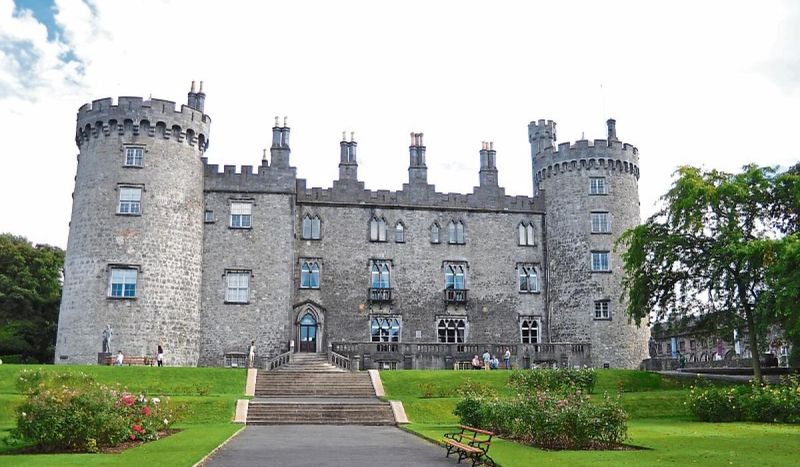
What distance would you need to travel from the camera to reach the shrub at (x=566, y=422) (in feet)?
60.5

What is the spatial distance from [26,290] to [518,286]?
1288 inches

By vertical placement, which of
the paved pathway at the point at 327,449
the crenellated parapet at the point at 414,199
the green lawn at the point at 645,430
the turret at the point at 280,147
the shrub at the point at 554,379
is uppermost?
the turret at the point at 280,147

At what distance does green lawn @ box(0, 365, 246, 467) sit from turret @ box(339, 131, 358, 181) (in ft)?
52.5

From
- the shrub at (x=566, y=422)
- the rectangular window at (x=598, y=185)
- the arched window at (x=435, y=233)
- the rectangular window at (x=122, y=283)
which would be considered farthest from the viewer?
the rectangular window at (x=598, y=185)

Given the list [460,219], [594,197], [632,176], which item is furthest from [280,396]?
[632,176]

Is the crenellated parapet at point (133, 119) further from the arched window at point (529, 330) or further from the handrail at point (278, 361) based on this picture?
the arched window at point (529, 330)

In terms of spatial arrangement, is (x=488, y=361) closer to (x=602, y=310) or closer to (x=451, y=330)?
(x=451, y=330)

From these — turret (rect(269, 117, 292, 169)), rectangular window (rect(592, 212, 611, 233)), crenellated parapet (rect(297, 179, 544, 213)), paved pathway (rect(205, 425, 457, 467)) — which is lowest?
paved pathway (rect(205, 425, 457, 467))

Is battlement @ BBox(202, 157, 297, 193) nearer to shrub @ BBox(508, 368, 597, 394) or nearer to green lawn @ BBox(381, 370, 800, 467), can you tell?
green lawn @ BBox(381, 370, 800, 467)

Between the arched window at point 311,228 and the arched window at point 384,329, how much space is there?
20.3ft

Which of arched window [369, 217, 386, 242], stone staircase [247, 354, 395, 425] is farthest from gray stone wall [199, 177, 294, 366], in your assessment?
arched window [369, 217, 386, 242]

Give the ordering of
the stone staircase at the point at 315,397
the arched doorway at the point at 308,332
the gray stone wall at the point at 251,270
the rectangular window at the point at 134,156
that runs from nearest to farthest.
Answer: the stone staircase at the point at 315,397 → the rectangular window at the point at 134,156 → the gray stone wall at the point at 251,270 → the arched doorway at the point at 308,332

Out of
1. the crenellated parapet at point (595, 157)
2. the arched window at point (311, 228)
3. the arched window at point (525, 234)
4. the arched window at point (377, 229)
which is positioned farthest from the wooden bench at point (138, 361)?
the crenellated parapet at point (595, 157)

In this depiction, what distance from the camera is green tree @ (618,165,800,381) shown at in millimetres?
32469
